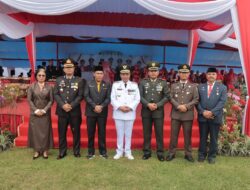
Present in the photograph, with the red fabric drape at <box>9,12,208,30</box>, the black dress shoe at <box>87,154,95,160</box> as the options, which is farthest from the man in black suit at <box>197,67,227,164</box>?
the red fabric drape at <box>9,12,208,30</box>

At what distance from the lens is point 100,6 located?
6.37 m

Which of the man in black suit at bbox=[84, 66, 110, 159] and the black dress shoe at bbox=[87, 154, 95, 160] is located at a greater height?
the man in black suit at bbox=[84, 66, 110, 159]

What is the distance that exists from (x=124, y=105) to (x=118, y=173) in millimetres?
980

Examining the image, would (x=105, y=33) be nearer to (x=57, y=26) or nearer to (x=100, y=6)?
(x=57, y=26)

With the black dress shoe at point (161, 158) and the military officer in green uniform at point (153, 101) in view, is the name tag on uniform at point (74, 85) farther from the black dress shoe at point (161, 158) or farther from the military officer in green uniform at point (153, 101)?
the black dress shoe at point (161, 158)

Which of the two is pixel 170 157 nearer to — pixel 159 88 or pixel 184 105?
pixel 184 105

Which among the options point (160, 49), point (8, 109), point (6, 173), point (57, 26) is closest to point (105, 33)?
point (57, 26)

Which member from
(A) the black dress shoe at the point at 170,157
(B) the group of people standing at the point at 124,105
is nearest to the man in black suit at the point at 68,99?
(B) the group of people standing at the point at 124,105

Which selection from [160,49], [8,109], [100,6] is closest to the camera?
[8,109]

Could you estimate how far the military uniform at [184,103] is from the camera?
14.2 feet

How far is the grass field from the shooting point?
11.6 ft

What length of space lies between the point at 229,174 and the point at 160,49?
843 cm

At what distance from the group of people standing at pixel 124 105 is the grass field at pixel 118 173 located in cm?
20

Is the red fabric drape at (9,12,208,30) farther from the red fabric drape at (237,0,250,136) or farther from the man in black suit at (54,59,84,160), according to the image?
the man in black suit at (54,59,84,160)
